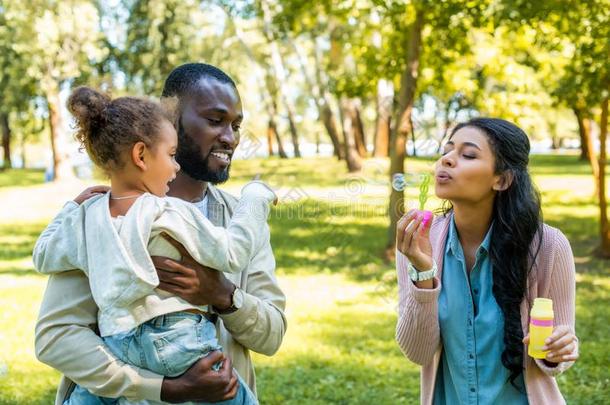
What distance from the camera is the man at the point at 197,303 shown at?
6.99 feet

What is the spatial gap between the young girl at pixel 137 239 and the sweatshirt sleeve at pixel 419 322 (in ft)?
1.97

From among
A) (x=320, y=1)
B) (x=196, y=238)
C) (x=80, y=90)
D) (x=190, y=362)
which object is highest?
(x=320, y=1)

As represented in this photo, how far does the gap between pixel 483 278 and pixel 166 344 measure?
110 cm

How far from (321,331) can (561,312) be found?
5.68 meters

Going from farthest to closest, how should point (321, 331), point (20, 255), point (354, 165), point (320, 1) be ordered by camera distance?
1. point (354, 165)
2. point (20, 255)
3. point (320, 1)
4. point (321, 331)

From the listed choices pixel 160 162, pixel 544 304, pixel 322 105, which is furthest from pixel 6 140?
pixel 544 304

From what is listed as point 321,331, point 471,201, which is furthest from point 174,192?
point 321,331

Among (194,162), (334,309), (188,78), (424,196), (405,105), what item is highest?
(405,105)

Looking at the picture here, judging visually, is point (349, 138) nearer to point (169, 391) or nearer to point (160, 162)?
point (160, 162)

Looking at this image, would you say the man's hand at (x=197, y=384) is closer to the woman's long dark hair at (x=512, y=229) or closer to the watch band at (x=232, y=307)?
the watch band at (x=232, y=307)

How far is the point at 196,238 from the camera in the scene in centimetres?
214

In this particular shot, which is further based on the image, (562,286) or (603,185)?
(603,185)

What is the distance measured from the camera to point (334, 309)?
359 inches

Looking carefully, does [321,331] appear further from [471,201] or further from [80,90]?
[80,90]
